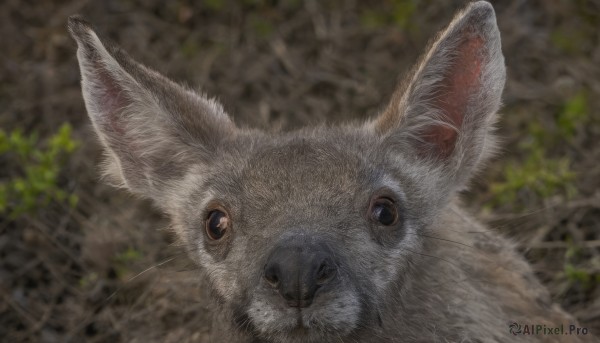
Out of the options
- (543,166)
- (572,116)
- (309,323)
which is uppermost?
(572,116)

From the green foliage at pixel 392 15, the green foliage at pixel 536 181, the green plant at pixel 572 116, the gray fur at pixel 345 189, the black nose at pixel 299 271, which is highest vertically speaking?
the green foliage at pixel 392 15

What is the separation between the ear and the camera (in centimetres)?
554

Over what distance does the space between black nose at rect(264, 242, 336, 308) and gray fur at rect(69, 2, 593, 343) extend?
0.25 feet

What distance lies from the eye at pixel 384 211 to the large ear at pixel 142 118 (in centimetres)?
117

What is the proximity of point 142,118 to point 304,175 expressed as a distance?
119cm

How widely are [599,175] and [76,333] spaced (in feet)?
13.8

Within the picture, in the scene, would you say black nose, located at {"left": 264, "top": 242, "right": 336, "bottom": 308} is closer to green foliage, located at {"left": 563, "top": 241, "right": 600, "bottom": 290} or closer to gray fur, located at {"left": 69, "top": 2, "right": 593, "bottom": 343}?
gray fur, located at {"left": 69, "top": 2, "right": 593, "bottom": 343}

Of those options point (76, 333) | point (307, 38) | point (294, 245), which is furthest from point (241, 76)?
point (294, 245)

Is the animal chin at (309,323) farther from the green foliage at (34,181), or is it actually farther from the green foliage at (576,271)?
the green foliage at (34,181)

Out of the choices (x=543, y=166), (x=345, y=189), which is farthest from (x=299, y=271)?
(x=543, y=166)

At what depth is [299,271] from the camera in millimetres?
4719

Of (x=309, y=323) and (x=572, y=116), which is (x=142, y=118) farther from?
(x=572, y=116)

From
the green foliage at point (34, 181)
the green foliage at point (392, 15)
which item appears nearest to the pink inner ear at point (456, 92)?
the green foliage at point (34, 181)

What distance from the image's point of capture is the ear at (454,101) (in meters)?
5.54
